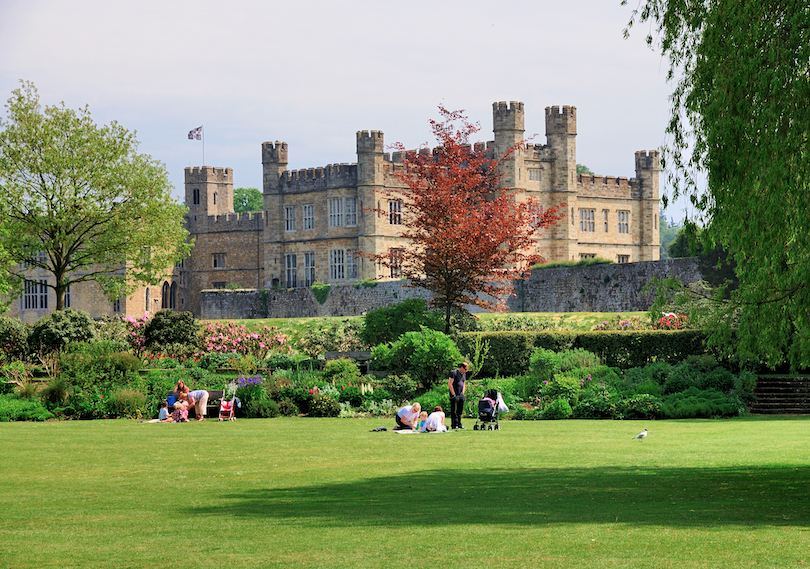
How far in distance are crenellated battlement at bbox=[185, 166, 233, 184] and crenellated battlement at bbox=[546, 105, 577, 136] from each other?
87.8 ft

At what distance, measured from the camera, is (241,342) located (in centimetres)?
2770

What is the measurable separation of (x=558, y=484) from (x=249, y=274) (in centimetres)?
5716

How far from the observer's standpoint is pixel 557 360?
22.8 meters

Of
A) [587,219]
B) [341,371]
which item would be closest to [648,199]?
[587,219]

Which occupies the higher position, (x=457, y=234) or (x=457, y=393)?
(x=457, y=234)

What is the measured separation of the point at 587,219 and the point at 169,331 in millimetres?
33607

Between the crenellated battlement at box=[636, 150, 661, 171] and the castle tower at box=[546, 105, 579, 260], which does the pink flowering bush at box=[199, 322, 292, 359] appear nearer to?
the castle tower at box=[546, 105, 579, 260]

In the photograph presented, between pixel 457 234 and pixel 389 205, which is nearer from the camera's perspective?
pixel 457 234

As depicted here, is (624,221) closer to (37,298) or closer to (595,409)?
(37,298)

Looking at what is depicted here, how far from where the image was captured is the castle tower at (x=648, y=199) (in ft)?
194

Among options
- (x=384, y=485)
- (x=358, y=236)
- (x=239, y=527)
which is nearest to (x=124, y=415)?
(x=384, y=485)

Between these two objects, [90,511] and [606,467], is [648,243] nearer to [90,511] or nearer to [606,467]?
[606,467]

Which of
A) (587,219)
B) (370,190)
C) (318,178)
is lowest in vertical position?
(587,219)

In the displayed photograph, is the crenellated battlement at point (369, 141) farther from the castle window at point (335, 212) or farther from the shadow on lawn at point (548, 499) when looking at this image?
the shadow on lawn at point (548, 499)
